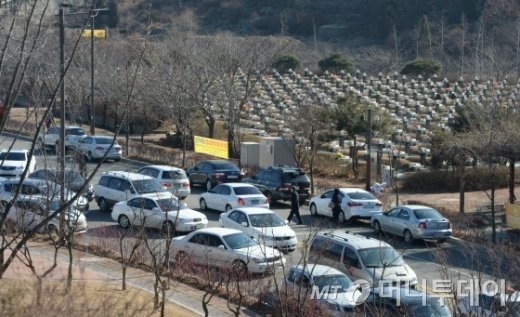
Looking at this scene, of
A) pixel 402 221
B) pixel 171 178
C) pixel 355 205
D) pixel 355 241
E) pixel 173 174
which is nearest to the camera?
pixel 355 241

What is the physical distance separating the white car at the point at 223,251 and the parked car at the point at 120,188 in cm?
713

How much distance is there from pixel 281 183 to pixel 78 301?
15.8m

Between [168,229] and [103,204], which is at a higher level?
[168,229]

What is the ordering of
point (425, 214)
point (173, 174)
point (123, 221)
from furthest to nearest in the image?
point (173, 174) → point (123, 221) → point (425, 214)

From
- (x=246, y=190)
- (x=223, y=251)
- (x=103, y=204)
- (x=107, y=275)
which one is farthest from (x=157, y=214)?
(x=107, y=275)

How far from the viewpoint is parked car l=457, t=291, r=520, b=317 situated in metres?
12.6

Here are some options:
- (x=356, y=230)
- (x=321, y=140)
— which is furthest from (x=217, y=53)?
(x=356, y=230)

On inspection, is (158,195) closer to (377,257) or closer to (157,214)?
(157,214)

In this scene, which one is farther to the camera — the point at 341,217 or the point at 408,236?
the point at 341,217

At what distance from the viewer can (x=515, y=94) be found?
5200 centimetres

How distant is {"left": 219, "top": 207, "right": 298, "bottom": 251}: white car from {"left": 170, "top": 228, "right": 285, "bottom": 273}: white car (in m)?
1.37

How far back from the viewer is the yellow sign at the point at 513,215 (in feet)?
84.5

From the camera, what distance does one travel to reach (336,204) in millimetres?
27359

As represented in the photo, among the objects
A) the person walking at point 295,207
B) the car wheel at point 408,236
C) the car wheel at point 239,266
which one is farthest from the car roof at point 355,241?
the person walking at point 295,207
